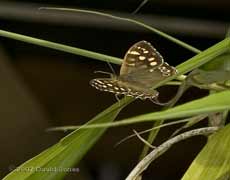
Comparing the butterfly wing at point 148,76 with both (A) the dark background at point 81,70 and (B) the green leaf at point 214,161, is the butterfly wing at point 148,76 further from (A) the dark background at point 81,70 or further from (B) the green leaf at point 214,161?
(A) the dark background at point 81,70

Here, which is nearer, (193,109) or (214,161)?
(193,109)

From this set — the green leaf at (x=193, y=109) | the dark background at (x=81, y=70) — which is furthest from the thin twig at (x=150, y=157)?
the dark background at (x=81, y=70)

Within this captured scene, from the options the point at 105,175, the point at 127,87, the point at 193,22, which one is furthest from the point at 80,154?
the point at 105,175

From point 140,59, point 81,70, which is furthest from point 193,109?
point 81,70

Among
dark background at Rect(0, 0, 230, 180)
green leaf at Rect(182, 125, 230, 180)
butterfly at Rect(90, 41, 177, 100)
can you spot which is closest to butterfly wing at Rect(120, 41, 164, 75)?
butterfly at Rect(90, 41, 177, 100)

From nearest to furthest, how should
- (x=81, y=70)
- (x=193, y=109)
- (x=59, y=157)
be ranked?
1. (x=193, y=109)
2. (x=59, y=157)
3. (x=81, y=70)

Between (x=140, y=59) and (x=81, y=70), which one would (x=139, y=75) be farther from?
(x=81, y=70)
